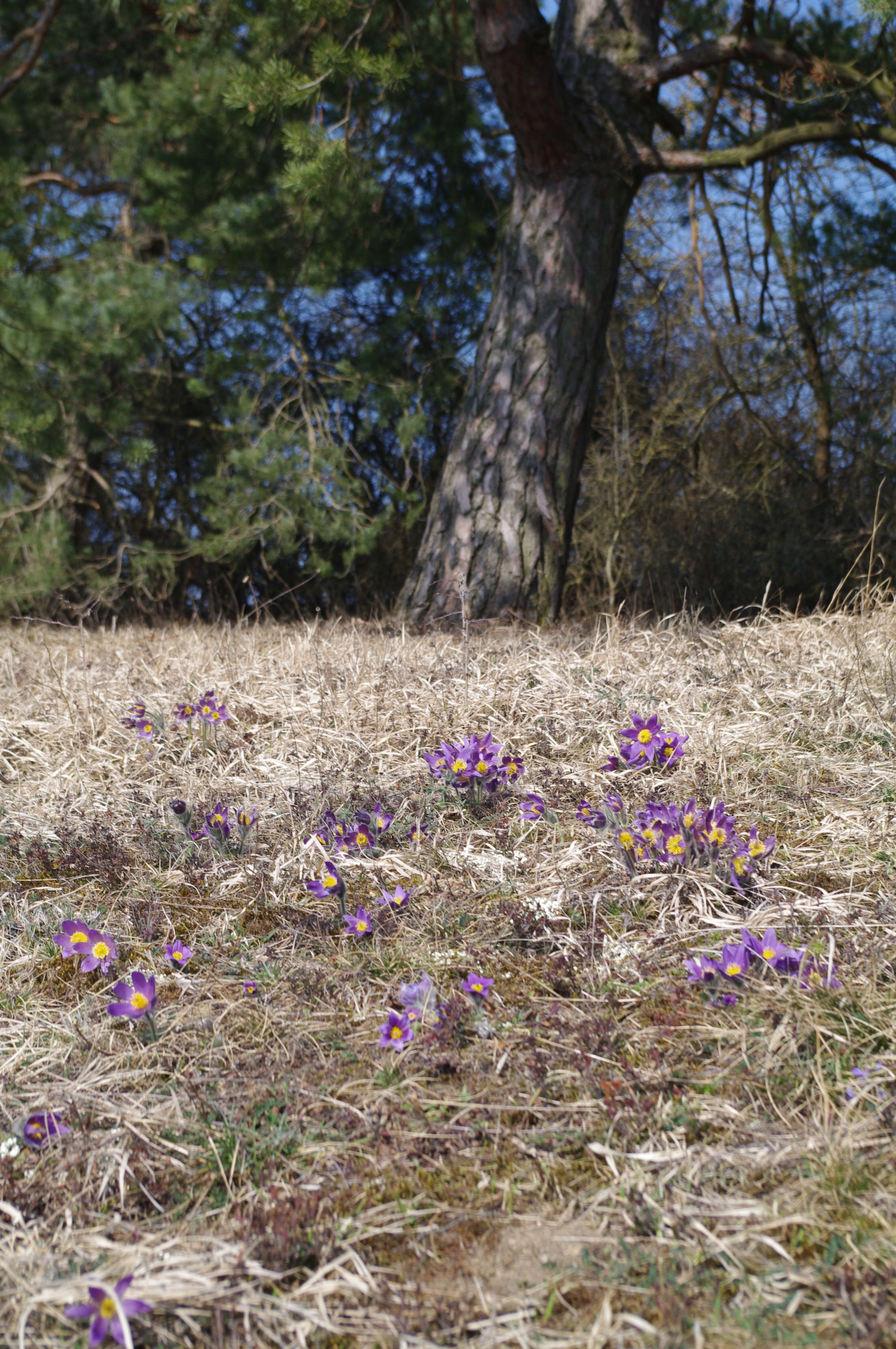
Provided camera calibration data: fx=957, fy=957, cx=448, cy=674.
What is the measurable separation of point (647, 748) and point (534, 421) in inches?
115

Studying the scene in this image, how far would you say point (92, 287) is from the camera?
19.9 ft

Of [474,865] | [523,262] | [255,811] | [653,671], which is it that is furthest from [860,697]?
[523,262]

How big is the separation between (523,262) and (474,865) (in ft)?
12.9

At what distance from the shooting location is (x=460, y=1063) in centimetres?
160

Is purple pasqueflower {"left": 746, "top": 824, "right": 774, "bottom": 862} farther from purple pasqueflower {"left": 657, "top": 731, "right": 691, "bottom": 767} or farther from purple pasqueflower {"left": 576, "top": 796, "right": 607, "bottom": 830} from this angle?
purple pasqueflower {"left": 657, "top": 731, "right": 691, "bottom": 767}

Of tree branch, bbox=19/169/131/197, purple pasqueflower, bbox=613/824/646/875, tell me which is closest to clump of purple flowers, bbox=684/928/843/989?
purple pasqueflower, bbox=613/824/646/875

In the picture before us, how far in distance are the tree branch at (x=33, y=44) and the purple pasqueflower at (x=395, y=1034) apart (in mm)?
7076

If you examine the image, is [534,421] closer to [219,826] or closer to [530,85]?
[530,85]

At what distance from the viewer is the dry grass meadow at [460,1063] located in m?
1.20

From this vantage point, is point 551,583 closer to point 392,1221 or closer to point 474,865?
point 474,865

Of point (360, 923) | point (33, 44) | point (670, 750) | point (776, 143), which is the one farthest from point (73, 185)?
point (360, 923)

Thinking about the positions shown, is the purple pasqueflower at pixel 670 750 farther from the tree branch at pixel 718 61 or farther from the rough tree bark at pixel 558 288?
A: the tree branch at pixel 718 61

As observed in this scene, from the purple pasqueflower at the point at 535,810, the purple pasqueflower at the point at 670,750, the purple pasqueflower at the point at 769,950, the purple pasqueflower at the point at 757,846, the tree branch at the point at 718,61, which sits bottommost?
the purple pasqueflower at the point at 769,950

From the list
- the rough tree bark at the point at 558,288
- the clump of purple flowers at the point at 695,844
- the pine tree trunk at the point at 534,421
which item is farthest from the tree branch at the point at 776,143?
the clump of purple flowers at the point at 695,844
